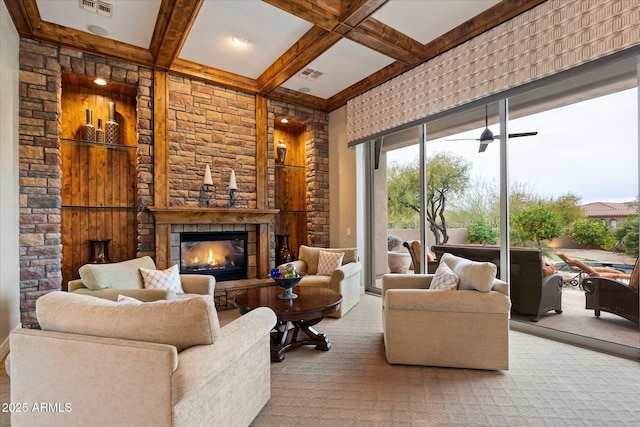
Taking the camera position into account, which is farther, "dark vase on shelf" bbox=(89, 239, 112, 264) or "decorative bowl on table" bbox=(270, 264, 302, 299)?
"dark vase on shelf" bbox=(89, 239, 112, 264)

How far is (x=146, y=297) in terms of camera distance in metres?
2.81

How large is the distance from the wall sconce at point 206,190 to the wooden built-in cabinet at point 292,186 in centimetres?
142

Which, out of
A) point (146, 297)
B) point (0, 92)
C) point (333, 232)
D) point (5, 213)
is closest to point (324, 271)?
point (333, 232)

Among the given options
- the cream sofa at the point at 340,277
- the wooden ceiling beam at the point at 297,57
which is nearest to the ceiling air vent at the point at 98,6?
the wooden ceiling beam at the point at 297,57

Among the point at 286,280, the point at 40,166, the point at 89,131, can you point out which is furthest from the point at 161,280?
the point at 89,131

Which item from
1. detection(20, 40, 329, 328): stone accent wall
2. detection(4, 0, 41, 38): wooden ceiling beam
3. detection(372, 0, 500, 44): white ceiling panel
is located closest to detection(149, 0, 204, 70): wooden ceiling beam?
detection(20, 40, 329, 328): stone accent wall

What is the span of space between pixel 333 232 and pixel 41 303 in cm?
476

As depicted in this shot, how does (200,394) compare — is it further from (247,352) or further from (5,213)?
(5,213)

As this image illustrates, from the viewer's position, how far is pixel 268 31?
12.5 feet

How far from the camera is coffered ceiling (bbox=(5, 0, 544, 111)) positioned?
328cm

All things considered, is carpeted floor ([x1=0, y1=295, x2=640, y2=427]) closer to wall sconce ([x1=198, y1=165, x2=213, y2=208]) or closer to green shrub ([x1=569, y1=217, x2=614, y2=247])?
green shrub ([x1=569, y1=217, x2=614, y2=247])

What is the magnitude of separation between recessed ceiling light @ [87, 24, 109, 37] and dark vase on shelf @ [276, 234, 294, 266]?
3617 mm

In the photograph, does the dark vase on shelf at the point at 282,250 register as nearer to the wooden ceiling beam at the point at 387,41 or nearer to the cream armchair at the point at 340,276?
the cream armchair at the point at 340,276

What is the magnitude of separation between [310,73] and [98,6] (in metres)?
2.57
